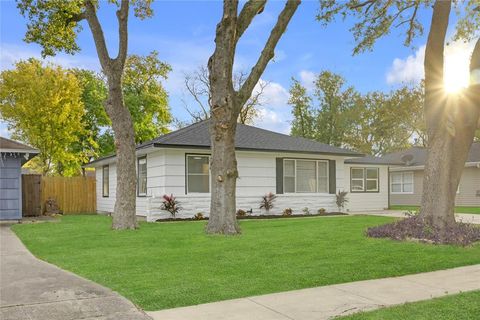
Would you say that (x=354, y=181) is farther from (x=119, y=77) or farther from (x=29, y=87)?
(x=29, y=87)

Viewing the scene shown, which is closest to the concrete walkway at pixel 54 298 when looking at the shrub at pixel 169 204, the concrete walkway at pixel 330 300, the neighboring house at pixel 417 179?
the concrete walkway at pixel 330 300

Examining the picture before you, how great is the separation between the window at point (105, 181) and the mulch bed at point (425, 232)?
14758mm

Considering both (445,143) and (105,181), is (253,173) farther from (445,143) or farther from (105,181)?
(445,143)

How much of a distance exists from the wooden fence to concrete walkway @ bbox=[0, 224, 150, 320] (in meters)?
15.9

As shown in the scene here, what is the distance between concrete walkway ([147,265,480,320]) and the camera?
4.70 m

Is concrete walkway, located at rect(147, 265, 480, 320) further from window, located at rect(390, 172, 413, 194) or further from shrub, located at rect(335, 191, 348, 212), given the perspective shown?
window, located at rect(390, 172, 413, 194)

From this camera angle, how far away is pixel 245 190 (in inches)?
702

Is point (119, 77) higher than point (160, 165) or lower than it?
higher

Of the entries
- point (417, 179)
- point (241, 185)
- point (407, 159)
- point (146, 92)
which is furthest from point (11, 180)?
point (417, 179)

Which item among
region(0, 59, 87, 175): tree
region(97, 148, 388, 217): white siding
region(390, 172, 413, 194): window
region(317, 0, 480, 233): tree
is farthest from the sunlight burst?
region(0, 59, 87, 175): tree

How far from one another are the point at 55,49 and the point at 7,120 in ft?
54.6

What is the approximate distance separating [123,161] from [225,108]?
3694 millimetres

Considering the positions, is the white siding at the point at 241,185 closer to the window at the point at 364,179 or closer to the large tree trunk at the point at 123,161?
the window at the point at 364,179

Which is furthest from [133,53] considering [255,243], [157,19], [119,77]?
[255,243]
